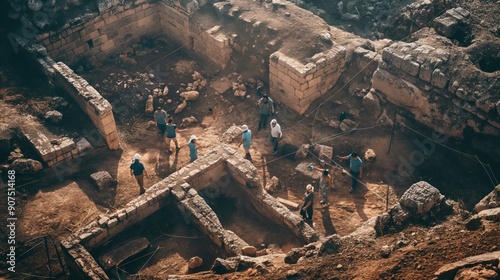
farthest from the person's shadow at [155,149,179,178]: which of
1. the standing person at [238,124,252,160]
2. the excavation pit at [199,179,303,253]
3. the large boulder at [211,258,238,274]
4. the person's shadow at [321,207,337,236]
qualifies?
the large boulder at [211,258,238,274]

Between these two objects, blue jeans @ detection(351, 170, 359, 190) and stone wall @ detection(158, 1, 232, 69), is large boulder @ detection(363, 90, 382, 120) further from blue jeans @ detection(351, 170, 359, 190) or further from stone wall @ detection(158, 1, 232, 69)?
stone wall @ detection(158, 1, 232, 69)

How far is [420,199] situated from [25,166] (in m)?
8.95

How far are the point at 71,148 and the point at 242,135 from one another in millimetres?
4351

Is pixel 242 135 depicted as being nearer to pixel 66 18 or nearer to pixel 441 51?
pixel 441 51

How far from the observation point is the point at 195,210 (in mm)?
11422

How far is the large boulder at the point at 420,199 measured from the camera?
394 inches

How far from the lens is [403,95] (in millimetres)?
13516

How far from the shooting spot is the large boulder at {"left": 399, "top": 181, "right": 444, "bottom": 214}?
1002cm

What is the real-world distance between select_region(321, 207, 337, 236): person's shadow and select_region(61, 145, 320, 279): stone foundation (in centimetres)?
110

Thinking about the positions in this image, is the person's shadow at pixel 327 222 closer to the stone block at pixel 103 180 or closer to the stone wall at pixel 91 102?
the stone block at pixel 103 180

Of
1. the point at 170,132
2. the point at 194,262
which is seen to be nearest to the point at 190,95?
the point at 170,132

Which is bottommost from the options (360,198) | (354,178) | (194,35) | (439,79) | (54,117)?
(360,198)

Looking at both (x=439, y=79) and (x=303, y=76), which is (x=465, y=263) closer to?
(x=439, y=79)

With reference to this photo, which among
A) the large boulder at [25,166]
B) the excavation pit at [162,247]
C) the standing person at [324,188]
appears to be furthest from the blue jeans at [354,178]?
the large boulder at [25,166]
